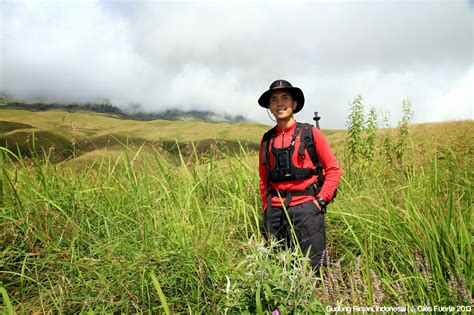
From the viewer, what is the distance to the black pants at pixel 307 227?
326cm

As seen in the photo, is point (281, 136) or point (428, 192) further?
point (281, 136)

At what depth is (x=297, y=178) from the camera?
11.3 feet

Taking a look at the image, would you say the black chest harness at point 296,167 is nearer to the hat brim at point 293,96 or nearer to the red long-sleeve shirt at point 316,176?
the red long-sleeve shirt at point 316,176

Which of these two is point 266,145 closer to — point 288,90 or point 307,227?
point 288,90

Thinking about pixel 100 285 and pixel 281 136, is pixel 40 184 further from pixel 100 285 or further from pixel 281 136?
pixel 281 136

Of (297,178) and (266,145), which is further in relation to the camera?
(266,145)

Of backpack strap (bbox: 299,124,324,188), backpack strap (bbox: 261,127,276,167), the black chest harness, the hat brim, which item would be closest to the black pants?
the black chest harness

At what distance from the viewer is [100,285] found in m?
2.47

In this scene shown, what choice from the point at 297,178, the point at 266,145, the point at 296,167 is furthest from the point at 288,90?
the point at 297,178

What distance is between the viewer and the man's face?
144 inches

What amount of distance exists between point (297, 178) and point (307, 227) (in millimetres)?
513

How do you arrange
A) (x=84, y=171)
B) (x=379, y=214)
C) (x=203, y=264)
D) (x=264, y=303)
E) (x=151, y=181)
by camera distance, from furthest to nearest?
1. (x=84, y=171)
2. (x=151, y=181)
3. (x=379, y=214)
4. (x=203, y=264)
5. (x=264, y=303)

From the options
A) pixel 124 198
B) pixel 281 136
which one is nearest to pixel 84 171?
pixel 124 198

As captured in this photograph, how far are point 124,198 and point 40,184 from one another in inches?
37.0
